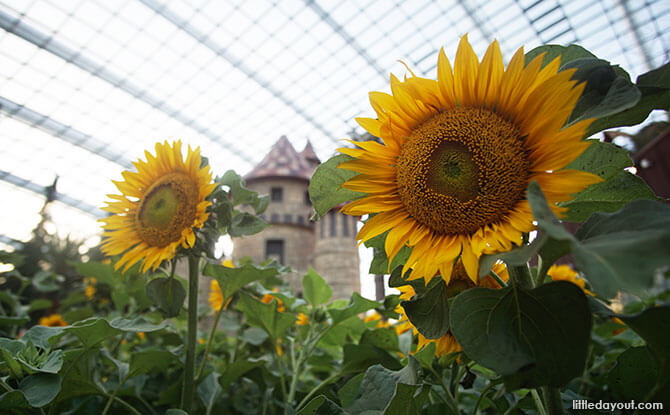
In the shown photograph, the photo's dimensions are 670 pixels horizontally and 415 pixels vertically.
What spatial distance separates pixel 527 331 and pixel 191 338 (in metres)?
0.65

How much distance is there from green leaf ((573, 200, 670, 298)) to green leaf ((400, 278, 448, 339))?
18 centimetres

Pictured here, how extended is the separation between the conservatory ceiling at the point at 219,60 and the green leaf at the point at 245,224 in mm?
7652

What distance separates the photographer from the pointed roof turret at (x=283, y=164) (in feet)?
A: 47.3

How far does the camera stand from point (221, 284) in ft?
2.90

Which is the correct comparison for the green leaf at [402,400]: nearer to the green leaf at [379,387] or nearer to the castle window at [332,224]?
the green leaf at [379,387]

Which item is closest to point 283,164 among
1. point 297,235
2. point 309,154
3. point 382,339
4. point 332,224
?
point 309,154

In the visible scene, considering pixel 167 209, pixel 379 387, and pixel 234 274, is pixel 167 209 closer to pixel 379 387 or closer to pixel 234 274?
pixel 234 274

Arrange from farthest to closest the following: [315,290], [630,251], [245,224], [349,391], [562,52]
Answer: [315,290] → [245,224] → [349,391] → [562,52] → [630,251]

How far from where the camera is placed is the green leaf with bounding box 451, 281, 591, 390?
39 cm

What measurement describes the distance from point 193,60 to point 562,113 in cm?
1263

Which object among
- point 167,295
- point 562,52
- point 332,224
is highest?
point 332,224

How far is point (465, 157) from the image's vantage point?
0.53 meters

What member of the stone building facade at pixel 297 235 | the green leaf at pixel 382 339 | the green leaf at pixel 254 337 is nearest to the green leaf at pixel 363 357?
the green leaf at pixel 382 339

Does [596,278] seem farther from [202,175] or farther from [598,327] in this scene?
[598,327]
